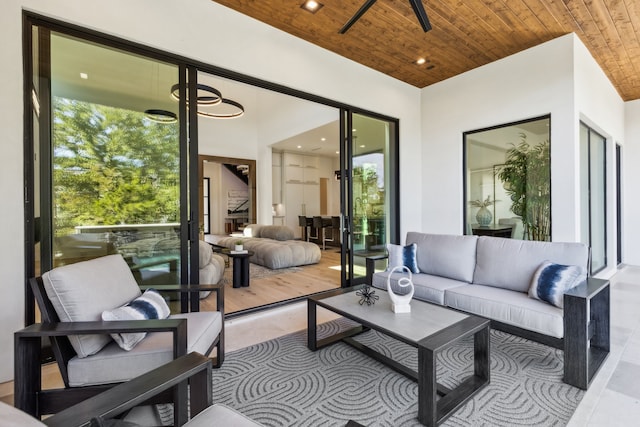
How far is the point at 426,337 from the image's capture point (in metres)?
1.78

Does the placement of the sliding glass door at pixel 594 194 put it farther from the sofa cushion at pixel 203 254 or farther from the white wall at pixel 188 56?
the sofa cushion at pixel 203 254

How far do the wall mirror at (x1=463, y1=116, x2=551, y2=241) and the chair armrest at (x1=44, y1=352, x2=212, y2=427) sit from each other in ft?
13.9

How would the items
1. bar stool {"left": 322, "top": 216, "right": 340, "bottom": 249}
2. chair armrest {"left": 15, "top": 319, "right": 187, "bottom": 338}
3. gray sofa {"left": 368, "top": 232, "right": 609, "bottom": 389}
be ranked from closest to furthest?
chair armrest {"left": 15, "top": 319, "right": 187, "bottom": 338}
gray sofa {"left": 368, "top": 232, "right": 609, "bottom": 389}
bar stool {"left": 322, "top": 216, "right": 340, "bottom": 249}

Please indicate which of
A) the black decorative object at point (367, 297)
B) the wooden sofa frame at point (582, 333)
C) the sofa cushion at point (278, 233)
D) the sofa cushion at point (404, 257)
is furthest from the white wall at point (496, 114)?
the sofa cushion at point (278, 233)

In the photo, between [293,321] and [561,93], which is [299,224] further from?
[561,93]

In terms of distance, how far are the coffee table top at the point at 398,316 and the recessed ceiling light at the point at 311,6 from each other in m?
2.79

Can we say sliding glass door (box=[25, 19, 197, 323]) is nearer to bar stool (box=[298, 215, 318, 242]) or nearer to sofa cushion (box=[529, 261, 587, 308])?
sofa cushion (box=[529, 261, 587, 308])

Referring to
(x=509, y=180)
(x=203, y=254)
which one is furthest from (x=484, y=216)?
(x=203, y=254)

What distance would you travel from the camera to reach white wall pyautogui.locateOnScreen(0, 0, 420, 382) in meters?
2.10

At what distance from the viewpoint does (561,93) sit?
3684 mm

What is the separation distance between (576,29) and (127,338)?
517cm

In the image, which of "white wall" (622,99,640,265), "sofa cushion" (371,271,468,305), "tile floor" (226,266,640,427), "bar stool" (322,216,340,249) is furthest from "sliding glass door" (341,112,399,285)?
"white wall" (622,99,640,265)

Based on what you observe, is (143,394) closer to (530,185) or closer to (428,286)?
(428,286)

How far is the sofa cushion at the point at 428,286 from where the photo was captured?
288cm
